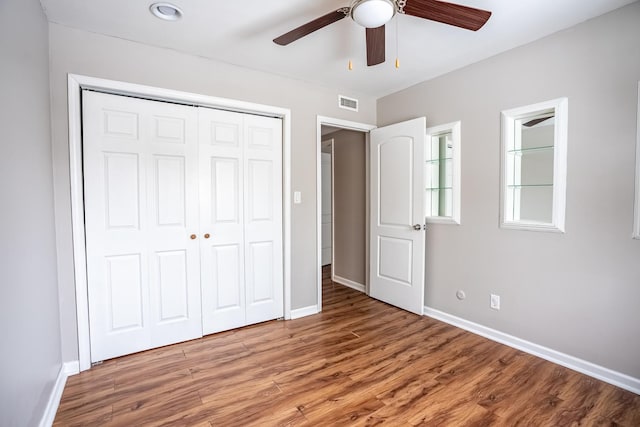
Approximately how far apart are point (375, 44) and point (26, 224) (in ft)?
7.21

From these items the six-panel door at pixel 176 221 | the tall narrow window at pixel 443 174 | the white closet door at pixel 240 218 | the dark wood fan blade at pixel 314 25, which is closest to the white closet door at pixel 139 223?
the six-panel door at pixel 176 221

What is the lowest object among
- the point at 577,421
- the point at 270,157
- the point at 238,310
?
the point at 577,421

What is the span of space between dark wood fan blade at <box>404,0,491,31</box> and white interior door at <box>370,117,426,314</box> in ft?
4.63

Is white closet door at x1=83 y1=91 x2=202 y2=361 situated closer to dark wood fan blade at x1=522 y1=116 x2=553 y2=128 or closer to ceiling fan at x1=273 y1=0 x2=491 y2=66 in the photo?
ceiling fan at x1=273 y1=0 x2=491 y2=66

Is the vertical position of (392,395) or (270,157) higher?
(270,157)

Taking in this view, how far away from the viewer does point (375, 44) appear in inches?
77.7

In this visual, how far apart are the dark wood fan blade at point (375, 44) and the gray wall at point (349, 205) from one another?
1950mm

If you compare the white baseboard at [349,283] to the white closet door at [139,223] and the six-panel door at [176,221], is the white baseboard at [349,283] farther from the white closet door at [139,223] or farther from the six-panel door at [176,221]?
the white closet door at [139,223]

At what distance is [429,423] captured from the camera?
173 cm

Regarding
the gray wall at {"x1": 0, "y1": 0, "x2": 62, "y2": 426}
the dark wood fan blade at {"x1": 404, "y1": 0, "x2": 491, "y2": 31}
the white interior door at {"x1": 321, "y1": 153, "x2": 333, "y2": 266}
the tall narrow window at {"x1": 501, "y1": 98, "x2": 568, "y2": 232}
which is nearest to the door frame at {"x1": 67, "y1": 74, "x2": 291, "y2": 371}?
the gray wall at {"x1": 0, "y1": 0, "x2": 62, "y2": 426}

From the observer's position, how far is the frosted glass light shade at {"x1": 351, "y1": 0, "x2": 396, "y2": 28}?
5.18ft

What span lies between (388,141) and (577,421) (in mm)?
2755

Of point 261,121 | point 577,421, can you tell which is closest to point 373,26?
point 261,121

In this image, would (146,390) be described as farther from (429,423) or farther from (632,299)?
(632,299)
